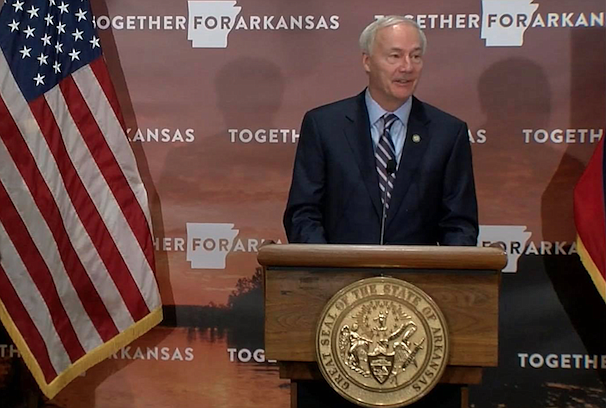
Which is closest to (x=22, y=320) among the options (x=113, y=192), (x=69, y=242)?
(x=69, y=242)

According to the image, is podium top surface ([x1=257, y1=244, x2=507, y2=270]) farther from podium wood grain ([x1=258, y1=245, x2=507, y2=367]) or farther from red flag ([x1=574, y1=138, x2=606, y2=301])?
red flag ([x1=574, y1=138, x2=606, y2=301])

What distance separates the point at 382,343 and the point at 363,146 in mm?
642

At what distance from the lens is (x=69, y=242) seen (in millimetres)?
2811

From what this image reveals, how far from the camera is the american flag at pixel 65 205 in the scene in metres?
2.71

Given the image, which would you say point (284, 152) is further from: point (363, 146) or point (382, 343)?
point (382, 343)

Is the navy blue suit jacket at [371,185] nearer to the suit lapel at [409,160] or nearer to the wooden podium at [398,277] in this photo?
the suit lapel at [409,160]

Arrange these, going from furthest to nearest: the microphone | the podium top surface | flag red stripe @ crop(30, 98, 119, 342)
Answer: flag red stripe @ crop(30, 98, 119, 342) < the microphone < the podium top surface

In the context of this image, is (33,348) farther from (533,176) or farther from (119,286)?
(533,176)

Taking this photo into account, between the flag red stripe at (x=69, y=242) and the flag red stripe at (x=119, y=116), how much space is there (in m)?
0.13

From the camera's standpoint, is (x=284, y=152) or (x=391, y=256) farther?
(x=284, y=152)

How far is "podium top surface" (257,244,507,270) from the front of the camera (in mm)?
1664

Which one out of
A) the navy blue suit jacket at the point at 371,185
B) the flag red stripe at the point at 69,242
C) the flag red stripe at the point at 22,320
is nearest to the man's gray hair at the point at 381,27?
the navy blue suit jacket at the point at 371,185

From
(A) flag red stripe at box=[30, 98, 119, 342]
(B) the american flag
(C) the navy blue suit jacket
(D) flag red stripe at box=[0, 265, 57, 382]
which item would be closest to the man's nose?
(C) the navy blue suit jacket

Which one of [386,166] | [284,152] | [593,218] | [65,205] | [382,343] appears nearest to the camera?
[382,343]
